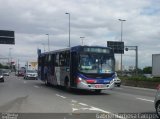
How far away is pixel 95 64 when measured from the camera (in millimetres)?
26109

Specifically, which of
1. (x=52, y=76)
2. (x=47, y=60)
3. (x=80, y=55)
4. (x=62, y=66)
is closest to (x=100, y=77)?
(x=80, y=55)

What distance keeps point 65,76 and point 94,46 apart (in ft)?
11.6

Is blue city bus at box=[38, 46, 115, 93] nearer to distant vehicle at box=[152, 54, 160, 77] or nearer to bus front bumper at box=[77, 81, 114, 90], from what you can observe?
bus front bumper at box=[77, 81, 114, 90]

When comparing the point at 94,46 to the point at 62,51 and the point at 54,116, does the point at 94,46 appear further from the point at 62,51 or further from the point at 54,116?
the point at 54,116

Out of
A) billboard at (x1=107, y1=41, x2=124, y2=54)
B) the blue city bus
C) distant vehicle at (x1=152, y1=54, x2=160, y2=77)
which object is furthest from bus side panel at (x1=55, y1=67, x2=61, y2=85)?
billboard at (x1=107, y1=41, x2=124, y2=54)

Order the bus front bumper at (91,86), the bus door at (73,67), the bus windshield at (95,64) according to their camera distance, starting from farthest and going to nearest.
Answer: the bus door at (73,67)
the bus windshield at (95,64)
the bus front bumper at (91,86)

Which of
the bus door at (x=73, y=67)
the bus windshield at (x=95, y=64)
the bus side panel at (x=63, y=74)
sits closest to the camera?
the bus windshield at (x=95, y=64)

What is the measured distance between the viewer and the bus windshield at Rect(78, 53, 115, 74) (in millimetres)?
Result: 26016

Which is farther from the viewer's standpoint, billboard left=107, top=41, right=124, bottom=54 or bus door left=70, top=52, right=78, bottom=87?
billboard left=107, top=41, right=124, bottom=54

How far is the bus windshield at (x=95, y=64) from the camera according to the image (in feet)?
85.4

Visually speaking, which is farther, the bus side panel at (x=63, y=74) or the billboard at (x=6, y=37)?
the billboard at (x=6, y=37)

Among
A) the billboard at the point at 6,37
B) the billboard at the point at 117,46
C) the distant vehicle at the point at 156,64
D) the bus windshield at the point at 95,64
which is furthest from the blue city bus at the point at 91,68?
the billboard at the point at 117,46


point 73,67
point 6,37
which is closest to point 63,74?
point 73,67

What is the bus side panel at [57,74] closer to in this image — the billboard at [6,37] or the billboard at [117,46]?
the billboard at [6,37]
